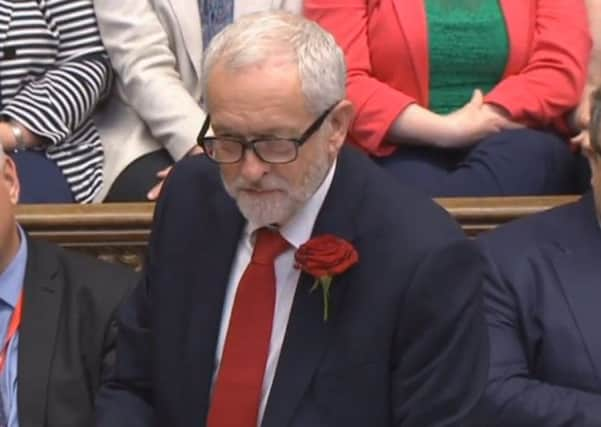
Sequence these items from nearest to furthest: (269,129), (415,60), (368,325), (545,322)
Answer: (269,129), (368,325), (545,322), (415,60)

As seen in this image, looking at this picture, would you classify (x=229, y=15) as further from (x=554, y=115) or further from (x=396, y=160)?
(x=554, y=115)

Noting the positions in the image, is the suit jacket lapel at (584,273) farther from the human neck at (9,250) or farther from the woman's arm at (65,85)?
the woman's arm at (65,85)

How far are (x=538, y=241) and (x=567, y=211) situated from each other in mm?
87

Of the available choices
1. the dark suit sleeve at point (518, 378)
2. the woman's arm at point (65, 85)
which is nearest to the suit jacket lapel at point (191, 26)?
the woman's arm at point (65, 85)

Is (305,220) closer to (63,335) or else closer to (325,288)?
(325,288)

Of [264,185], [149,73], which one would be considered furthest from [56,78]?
[264,185]

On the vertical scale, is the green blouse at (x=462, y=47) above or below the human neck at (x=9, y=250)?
above

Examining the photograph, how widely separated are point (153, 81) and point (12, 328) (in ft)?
2.65

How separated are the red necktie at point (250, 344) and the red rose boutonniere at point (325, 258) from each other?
8 centimetres

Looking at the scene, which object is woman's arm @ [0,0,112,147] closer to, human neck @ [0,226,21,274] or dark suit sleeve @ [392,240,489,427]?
human neck @ [0,226,21,274]

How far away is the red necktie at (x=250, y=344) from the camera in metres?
2.20

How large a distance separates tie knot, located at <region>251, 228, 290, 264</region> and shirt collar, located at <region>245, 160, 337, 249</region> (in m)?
0.01

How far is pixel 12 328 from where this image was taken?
2525mm

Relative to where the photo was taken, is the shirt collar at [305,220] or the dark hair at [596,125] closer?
the shirt collar at [305,220]
